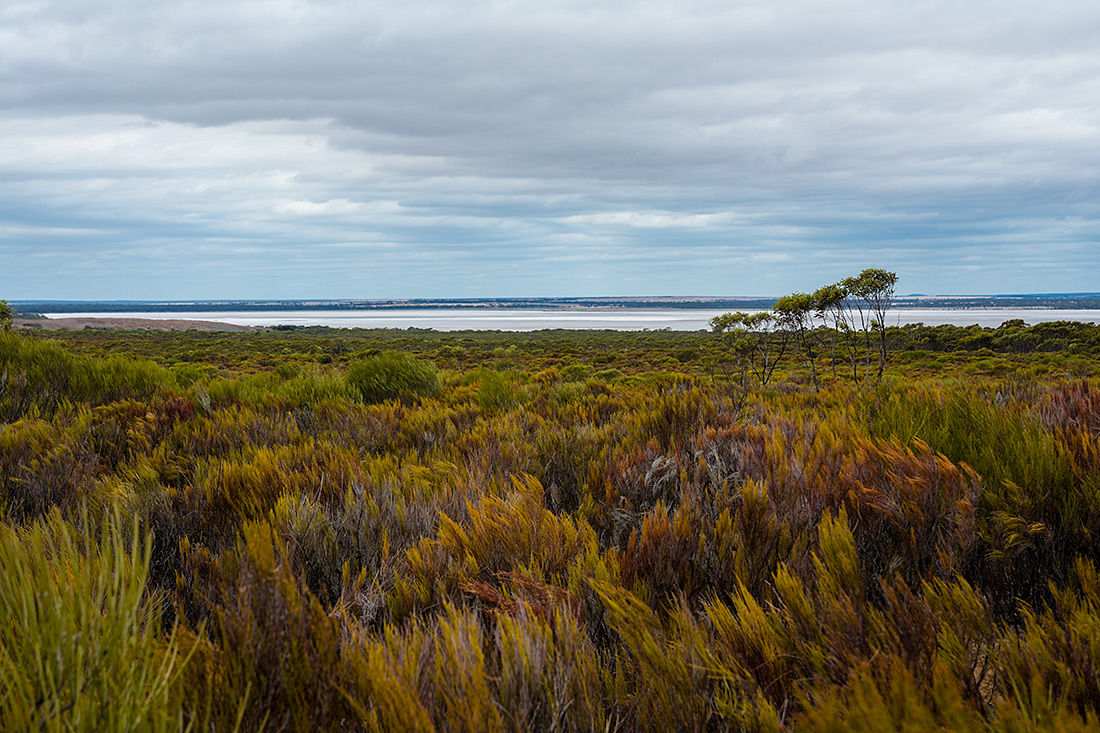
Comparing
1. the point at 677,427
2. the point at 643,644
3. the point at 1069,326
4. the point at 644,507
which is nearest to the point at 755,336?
the point at 677,427

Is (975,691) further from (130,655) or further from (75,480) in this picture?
(75,480)

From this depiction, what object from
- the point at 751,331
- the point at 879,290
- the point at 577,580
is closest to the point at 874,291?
the point at 879,290

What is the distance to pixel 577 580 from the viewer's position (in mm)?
1518

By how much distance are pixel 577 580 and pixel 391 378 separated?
18.6 feet

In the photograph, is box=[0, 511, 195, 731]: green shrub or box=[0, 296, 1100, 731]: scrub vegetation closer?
box=[0, 511, 195, 731]: green shrub

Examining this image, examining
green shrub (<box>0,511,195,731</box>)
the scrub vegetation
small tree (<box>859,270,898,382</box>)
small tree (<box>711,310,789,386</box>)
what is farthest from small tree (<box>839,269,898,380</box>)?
green shrub (<box>0,511,195,731</box>)

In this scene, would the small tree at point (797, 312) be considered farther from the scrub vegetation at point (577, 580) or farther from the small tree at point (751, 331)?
the scrub vegetation at point (577, 580)

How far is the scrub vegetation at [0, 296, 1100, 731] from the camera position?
37.8 inches

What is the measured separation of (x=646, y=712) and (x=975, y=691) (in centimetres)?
60

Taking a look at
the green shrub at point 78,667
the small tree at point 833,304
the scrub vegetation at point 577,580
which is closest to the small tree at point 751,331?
the small tree at point 833,304

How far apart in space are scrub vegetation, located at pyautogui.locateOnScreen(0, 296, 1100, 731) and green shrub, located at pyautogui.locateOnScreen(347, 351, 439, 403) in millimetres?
2812

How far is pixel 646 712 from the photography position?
1053 millimetres

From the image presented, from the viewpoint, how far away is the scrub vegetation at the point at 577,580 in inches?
37.8

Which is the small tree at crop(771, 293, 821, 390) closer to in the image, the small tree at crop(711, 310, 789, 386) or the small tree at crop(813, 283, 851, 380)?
the small tree at crop(813, 283, 851, 380)
